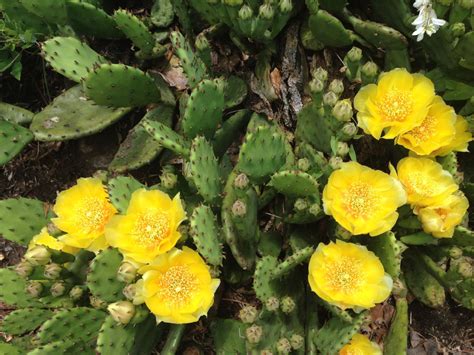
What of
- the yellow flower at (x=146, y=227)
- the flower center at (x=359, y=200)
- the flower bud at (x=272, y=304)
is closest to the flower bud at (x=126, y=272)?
the yellow flower at (x=146, y=227)

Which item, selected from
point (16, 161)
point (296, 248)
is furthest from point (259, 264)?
point (16, 161)

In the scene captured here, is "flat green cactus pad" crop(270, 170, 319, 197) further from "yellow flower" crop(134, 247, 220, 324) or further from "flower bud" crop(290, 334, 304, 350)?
"flower bud" crop(290, 334, 304, 350)

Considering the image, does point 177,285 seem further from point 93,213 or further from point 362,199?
point 362,199

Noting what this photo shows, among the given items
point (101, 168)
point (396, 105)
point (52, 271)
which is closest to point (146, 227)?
point (52, 271)

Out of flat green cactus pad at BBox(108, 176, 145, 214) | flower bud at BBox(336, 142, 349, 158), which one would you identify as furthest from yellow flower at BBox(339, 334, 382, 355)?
flat green cactus pad at BBox(108, 176, 145, 214)

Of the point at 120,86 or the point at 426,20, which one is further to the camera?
the point at 120,86

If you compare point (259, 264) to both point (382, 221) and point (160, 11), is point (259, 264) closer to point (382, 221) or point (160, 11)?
point (382, 221)
